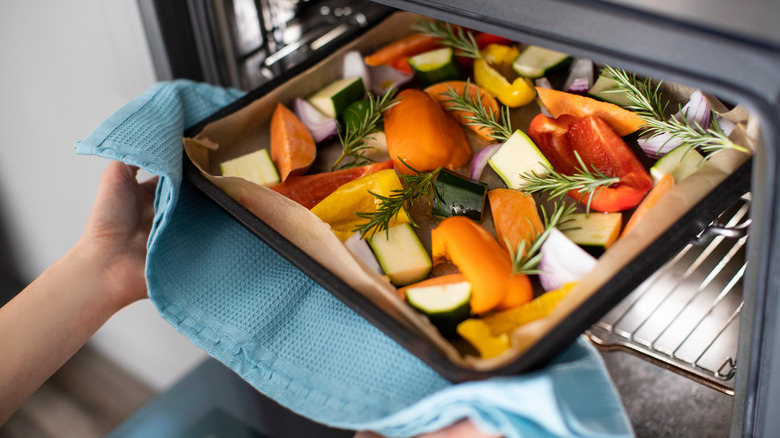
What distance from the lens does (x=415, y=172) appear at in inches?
37.0

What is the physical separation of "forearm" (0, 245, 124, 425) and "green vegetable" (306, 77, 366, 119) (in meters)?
0.45

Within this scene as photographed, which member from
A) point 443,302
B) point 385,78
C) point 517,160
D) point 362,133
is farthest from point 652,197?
point 385,78

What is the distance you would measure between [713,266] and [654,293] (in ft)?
0.38

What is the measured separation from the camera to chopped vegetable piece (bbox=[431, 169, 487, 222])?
86 cm

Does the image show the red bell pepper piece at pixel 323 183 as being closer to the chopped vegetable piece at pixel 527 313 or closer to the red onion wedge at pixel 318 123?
the red onion wedge at pixel 318 123

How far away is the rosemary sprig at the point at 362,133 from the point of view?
101 cm

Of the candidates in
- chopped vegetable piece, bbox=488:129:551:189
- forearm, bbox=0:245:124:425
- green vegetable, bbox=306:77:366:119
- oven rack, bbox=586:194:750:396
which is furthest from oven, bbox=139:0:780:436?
forearm, bbox=0:245:124:425

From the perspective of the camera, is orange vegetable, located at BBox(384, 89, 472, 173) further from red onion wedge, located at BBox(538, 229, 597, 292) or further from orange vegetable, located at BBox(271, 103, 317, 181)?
red onion wedge, located at BBox(538, 229, 597, 292)

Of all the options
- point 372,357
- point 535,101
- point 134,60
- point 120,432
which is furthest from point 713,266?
point 120,432

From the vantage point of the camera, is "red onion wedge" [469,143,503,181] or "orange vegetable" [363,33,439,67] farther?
"orange vegetable" [363,33,439,67]

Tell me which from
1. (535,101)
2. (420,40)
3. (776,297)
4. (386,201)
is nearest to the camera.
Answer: (776,297)

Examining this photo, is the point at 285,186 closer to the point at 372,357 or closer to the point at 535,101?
the point at 372,357

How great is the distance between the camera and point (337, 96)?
1069 millimetres

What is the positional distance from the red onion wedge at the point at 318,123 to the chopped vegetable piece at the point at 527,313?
457mm
